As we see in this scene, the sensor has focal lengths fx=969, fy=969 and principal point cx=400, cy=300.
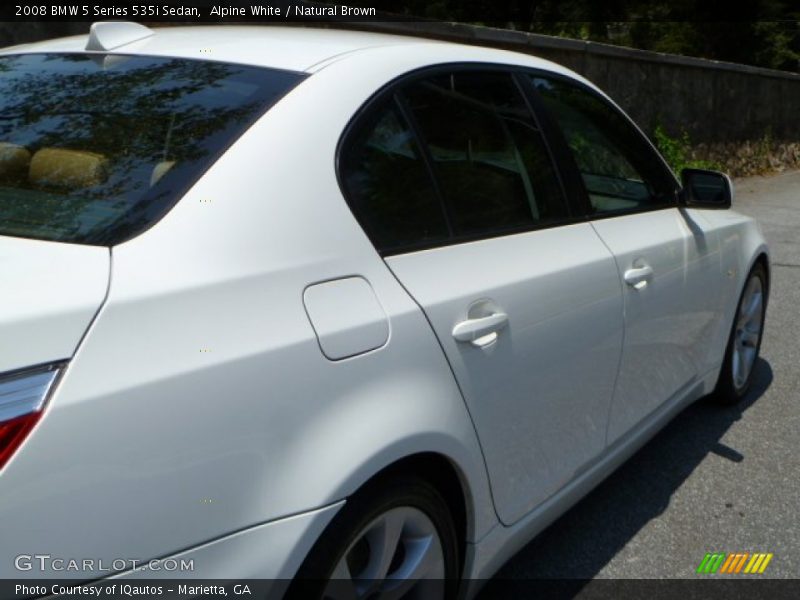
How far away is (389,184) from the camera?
7.89 ft

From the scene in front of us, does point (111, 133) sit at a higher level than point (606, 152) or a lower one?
higher

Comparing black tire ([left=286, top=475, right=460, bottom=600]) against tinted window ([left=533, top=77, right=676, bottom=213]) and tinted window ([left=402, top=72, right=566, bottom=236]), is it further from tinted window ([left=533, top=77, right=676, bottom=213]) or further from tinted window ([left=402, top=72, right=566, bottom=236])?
tinted window ([left=533, top=77, right=676, bottom=213])

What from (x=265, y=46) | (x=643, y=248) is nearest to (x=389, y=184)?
(x=265, y=46)

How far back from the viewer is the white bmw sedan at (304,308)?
1627mm

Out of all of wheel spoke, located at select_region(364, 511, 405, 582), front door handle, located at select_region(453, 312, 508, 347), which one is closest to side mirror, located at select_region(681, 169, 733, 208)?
front door handle, located at select_region(453, 312, 508, 347)

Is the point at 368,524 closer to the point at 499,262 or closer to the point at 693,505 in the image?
the point at 499,262

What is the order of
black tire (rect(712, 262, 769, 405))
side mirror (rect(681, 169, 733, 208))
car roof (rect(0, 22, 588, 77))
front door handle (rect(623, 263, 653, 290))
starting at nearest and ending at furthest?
1. car roof (rect(0, 22, 588, 77))
2. front door handle (rect(623, 263, 653, 290))
3. side mirror (rect(681, 169, 733, 208))
4. black tire (rect(712, 262, 769, 405))

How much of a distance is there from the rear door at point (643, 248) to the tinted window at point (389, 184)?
0.84 metres

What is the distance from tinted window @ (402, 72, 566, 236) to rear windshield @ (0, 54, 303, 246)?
478 millimetres

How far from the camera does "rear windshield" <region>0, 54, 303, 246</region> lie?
1.99 m

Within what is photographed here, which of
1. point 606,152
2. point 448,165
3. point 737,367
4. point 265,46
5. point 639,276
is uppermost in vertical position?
point 265,46

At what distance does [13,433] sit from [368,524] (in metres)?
0.83

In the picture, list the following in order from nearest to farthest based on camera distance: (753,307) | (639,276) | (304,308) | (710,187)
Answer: (304,308) < (639,276) < (710,187) < (753,307)

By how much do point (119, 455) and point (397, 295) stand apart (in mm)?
806
